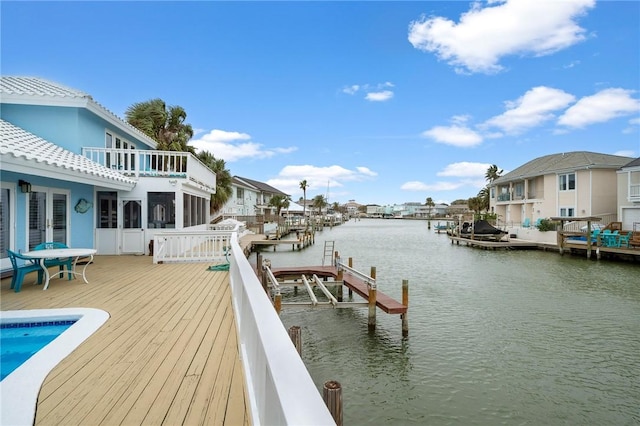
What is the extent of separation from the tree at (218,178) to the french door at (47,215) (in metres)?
19.1

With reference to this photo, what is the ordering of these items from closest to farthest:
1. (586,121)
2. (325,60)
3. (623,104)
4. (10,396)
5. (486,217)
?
(10,396) < (325,60) < (623,104) < (586,121) < (486,217)

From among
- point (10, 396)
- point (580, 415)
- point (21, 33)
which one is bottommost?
point (580, 415)

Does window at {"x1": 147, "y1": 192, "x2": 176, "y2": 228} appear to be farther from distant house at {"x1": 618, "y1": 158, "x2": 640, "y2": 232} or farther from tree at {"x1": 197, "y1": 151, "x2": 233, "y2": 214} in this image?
distant house at {"x1": 618, "y1": 158, "x2": 640, "y2": 232}

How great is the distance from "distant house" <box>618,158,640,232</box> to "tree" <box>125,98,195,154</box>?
32.4 metres

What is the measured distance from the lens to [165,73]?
24.1 m

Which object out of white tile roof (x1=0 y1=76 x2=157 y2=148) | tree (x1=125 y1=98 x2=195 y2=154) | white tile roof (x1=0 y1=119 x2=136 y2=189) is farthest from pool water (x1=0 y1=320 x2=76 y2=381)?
tree (x1=125 y1=98 x2=195 y2=154)

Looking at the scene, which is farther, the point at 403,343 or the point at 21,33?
the point at 21,33

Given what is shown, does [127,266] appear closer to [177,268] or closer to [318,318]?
[177,268]

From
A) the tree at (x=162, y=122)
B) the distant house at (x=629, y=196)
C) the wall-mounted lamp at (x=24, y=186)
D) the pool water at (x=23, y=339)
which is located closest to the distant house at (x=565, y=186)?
the distant house at (x=629, y=196)

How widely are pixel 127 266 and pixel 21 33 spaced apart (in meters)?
10.1

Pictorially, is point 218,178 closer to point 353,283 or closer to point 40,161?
point 353,283

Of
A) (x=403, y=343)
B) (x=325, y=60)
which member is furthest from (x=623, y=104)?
(x=403, y=343)

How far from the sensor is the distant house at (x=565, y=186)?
30.4m

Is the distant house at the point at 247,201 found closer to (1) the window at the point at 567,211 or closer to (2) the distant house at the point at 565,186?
(2) the distant house at the point at 565,186
